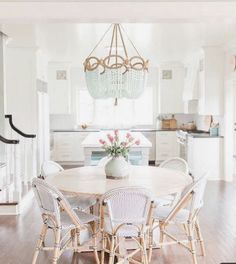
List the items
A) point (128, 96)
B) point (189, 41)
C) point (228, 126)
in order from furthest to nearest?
point (228, 126), point (189, 41), point (128, 96)

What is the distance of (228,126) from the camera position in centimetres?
783

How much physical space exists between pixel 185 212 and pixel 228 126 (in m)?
4.22

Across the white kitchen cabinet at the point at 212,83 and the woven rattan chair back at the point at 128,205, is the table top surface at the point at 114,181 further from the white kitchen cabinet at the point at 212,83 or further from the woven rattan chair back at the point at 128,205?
the white kitchen cabinet at the point at 212,83

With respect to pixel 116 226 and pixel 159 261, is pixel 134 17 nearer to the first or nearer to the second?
pixel 116 226

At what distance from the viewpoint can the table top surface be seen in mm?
3621

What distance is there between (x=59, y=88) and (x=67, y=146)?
1.52 m

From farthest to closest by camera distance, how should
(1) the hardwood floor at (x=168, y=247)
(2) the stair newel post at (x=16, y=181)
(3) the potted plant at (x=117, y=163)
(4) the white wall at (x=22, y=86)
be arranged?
1. (4) the white wall at (x=22, y=86)
2. (2) the stair newel post at (x=16, y=181)
3. (3) the potted plant at (x=117, y=163)
4. (1) the hardwood floor at (x=168, y=247)

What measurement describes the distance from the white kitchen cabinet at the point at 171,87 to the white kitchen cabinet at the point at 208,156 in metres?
2.66

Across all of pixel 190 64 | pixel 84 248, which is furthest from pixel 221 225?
pixel 190 64

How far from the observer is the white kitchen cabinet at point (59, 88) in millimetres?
10367

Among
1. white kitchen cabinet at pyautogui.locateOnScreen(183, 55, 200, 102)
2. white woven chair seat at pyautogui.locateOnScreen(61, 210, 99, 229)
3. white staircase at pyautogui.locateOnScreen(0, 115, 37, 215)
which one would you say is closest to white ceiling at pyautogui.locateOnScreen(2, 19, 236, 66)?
white kitchen cabinet at pyautogui.locateOnScreen(183, 55, 200, 102)

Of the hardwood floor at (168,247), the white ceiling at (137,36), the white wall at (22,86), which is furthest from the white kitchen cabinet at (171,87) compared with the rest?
the hardwood floor at (168,247)

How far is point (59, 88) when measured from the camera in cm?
1041

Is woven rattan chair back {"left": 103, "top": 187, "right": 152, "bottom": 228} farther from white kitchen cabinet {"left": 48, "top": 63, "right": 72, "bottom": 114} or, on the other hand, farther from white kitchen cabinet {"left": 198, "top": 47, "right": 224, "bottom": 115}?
white kitchen cabinet {"left": 48, "top": 63, "right": 72, "bottom": 114}
